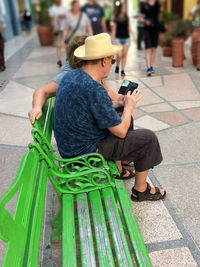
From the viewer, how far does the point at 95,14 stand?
23.6 ft

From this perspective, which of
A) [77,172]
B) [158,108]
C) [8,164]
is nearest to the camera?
[77,172]

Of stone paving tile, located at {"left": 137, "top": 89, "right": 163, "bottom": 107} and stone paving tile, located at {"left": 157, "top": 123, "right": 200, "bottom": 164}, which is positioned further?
stone paving tile, located at {"left": 137, "top": 89, "right": 163, "bottom": 107}

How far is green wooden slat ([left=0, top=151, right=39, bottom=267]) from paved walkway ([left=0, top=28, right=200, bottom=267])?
0.77m

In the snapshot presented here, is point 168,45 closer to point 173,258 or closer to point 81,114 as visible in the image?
point 81,114

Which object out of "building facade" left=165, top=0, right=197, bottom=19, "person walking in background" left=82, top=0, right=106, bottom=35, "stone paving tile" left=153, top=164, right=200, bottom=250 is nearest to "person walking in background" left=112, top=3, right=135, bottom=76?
"person walking in background" left=82, top=0, right=106, bottom=35

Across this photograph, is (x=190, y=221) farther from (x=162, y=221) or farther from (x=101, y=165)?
(x=101, y=165)

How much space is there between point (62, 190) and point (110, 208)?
14.6 inches

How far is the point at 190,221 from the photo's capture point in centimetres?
218

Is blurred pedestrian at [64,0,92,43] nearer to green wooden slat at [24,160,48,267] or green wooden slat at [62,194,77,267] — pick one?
green wooden slat at [62,194,77,267]

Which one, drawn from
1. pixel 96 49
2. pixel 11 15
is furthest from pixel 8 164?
pixel 11 15

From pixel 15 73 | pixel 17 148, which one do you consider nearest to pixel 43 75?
pixel 15 73

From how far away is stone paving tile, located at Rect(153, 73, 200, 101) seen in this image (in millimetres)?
4958

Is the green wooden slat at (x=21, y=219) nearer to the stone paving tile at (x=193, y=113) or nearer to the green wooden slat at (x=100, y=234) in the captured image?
the green wooden slat at (x=100, y=234)

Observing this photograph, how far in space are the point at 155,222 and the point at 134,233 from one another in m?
0.65
